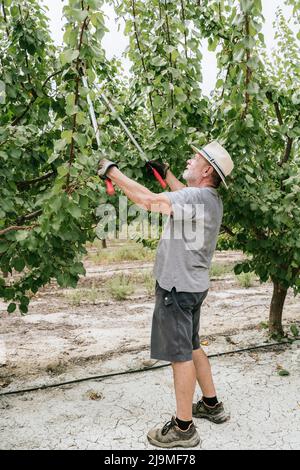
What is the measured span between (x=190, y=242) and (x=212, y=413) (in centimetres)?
122

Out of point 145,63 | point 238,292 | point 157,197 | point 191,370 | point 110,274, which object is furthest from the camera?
point 110,274

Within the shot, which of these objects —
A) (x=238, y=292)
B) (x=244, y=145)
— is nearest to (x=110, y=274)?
(x=238, y=292)

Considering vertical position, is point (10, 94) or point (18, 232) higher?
point (10, 94)

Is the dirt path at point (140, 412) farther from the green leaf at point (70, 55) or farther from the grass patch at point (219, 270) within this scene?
the grass patch at point (219, 270)

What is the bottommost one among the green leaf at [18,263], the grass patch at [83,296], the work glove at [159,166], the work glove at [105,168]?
the grass patch at [83,296]

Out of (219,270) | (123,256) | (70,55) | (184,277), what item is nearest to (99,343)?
(184,277)

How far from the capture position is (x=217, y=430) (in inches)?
115

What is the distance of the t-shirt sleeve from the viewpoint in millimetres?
2541

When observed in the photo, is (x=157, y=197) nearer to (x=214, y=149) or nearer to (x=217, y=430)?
(x=214, y=149)

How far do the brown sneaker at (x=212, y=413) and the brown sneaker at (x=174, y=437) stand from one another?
0.30 m

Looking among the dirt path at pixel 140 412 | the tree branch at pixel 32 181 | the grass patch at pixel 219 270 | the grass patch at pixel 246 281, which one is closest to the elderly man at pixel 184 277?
the dirt path at pixel 140 412

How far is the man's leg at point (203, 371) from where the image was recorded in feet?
9.87

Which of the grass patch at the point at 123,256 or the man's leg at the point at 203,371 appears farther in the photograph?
the grass patch at the point at 123,256
